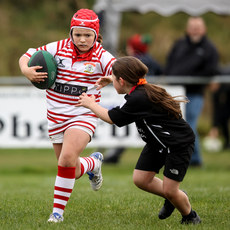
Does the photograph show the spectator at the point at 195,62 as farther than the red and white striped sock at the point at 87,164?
Yes

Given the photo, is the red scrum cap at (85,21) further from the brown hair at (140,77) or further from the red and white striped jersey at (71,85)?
the brown hair at (140,77)

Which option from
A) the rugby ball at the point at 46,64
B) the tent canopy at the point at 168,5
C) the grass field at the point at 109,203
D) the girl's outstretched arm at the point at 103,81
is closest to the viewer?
the grass field at the point at 109,203

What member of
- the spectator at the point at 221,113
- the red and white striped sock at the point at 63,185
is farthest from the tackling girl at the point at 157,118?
the spectator at the point at 221,113

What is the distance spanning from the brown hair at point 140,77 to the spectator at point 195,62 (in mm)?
5749

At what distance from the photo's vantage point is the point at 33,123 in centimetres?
1057

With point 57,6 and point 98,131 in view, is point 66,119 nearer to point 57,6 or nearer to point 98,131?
point 98,131

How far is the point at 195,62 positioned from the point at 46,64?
229 inches

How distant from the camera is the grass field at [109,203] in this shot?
→ 5113 millimetres

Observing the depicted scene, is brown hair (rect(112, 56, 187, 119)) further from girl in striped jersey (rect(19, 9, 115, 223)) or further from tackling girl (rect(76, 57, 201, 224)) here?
girl in striped jersey (rect(19, 9, 115, 223))

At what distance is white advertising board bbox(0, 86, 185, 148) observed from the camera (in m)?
10.5

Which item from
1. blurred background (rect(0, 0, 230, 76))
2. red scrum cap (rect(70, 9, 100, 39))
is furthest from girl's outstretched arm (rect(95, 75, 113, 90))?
blurred background (rect(0, 0, 230, 76))

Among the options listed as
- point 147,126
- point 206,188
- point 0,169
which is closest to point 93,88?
point 147,126

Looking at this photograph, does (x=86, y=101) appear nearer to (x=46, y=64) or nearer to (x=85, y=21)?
(x=46, y=64)

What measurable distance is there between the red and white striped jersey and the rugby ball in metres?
0.12
